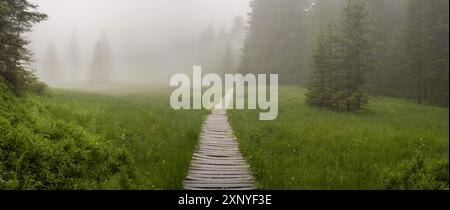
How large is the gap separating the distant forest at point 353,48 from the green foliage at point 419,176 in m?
17.4

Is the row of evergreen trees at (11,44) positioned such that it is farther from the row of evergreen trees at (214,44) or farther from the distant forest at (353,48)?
the row of evergreen trees at (214,44)

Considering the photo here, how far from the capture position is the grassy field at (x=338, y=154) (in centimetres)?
1038

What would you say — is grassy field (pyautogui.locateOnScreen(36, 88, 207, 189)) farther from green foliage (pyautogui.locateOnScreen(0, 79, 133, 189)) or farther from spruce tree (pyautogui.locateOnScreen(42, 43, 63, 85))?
spruce tree (pyautogui.locateOnScreen(42, 43, 63, 85))

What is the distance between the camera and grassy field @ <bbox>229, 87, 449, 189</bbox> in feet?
34.0

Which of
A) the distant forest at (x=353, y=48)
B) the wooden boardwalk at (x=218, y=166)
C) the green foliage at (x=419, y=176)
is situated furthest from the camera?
the distant forest at (x=353, y=48)

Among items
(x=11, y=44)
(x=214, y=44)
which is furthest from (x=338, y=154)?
(x=214, y=44)

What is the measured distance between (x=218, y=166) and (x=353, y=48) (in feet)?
70.3

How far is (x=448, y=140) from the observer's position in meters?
→ 15.4

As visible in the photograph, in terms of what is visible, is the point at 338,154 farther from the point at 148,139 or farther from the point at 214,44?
the point at 214,44

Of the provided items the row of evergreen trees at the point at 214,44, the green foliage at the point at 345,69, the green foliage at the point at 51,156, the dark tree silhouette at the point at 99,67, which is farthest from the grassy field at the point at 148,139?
the row of evergreen trees at the point at 214,44
